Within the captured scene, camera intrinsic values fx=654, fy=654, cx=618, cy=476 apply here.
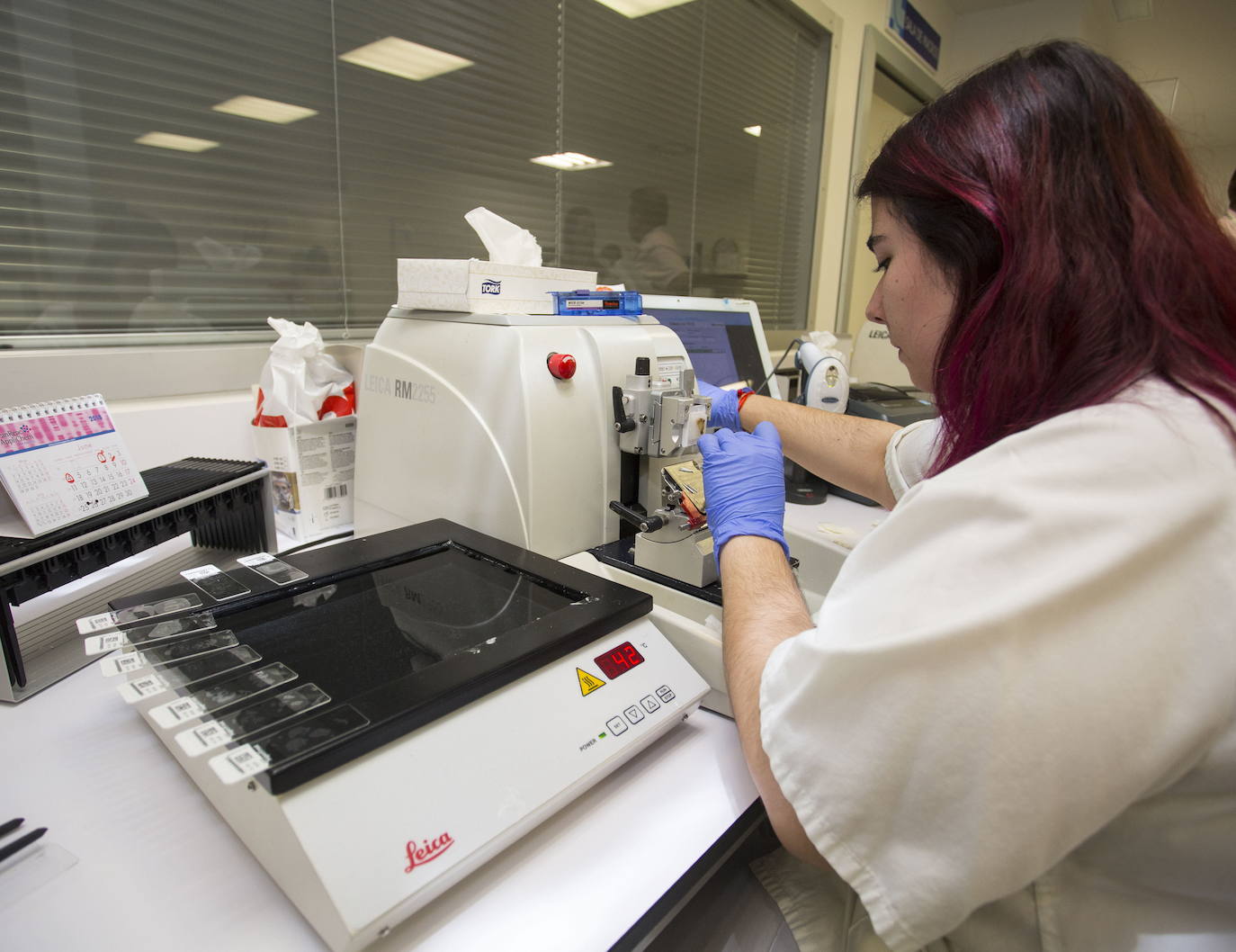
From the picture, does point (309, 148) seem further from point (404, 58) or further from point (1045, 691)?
point (1045, 691)

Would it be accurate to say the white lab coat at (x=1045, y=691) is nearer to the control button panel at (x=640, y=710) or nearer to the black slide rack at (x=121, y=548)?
the control button panel at (x=640, y=710)

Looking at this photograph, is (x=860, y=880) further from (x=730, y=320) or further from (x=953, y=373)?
(x=730, y=320)

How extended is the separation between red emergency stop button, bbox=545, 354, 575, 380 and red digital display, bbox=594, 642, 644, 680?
402mm

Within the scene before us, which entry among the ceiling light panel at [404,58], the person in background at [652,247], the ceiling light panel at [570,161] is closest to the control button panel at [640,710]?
the ceiling light panel at [404,58]

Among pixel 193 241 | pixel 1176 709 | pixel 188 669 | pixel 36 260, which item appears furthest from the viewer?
pixel 193 241

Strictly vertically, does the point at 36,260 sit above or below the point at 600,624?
above

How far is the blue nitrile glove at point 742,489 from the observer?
32.4 inches

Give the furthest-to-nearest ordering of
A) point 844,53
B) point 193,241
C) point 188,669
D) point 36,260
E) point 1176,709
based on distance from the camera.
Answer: point 844,53 → point 193,241 → point 36,260 → point 188,669 → point 1176,709

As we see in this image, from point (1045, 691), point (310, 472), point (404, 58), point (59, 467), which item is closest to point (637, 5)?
point (404, 58)

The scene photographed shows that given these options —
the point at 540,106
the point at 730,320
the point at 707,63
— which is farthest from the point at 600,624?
the point at 707,63

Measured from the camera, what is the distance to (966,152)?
657mm

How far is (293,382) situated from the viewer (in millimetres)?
1211

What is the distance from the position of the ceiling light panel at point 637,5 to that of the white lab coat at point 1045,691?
2124 millimetres

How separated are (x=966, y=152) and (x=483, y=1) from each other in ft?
4.99
